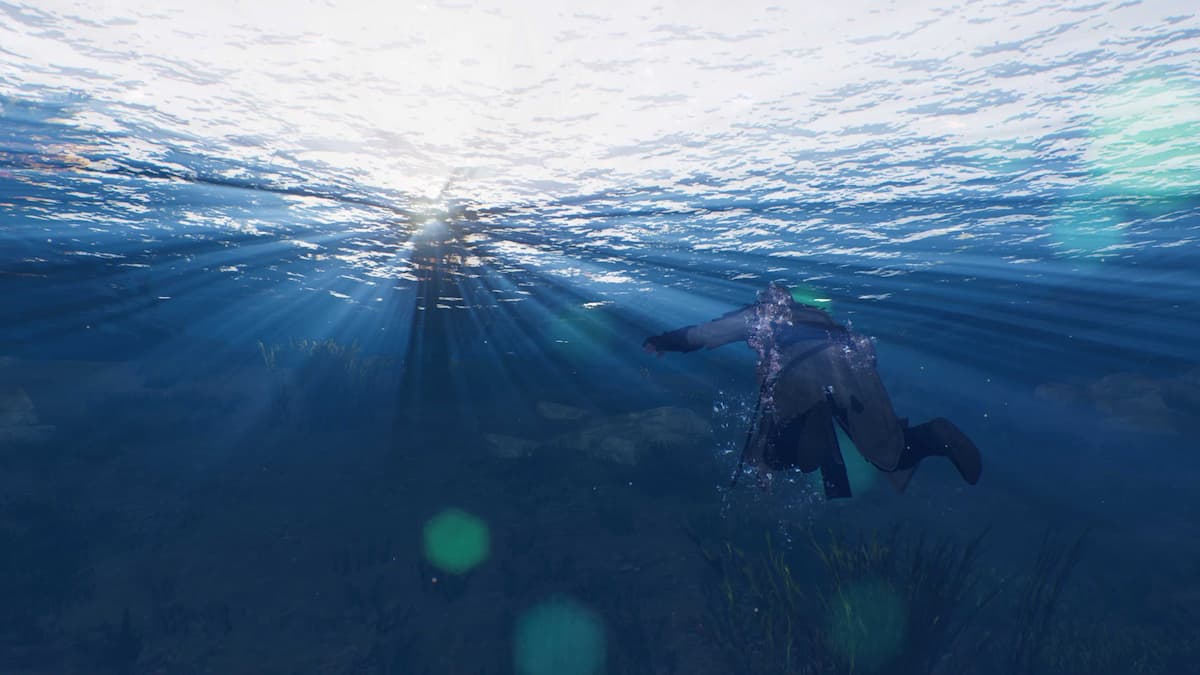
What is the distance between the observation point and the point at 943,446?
286 cm

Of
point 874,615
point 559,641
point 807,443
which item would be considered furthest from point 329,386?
point 807,443

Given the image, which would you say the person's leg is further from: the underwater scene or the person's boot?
the person's boot

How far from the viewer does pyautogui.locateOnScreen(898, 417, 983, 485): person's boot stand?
2859 mm

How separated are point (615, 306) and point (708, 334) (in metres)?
17.8

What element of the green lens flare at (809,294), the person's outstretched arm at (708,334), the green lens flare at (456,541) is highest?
the person's outstretched arm at (708,334)

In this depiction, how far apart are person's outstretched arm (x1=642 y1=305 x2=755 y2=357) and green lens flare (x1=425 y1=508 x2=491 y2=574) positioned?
1054cm

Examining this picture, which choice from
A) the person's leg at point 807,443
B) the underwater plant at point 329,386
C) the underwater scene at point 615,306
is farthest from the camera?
the underwater plant at point 329,386

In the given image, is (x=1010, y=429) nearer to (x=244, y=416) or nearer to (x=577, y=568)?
(x=577, y=568)

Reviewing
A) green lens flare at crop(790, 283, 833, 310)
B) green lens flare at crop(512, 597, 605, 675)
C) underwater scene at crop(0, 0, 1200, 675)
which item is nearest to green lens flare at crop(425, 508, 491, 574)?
underwater scene at crop(0, 0, 1200, 675)

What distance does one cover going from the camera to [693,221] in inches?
449

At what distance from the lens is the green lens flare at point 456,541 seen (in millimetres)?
12531

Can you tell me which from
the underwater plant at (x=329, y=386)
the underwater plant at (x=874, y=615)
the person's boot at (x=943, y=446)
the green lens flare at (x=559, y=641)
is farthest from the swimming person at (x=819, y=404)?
the underwater plant at (x=329, y=386)

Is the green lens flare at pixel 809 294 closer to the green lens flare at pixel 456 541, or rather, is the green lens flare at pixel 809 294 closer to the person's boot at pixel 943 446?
the green lens flare at pixel 456 541

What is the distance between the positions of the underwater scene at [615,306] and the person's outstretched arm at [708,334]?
1.3 inches
